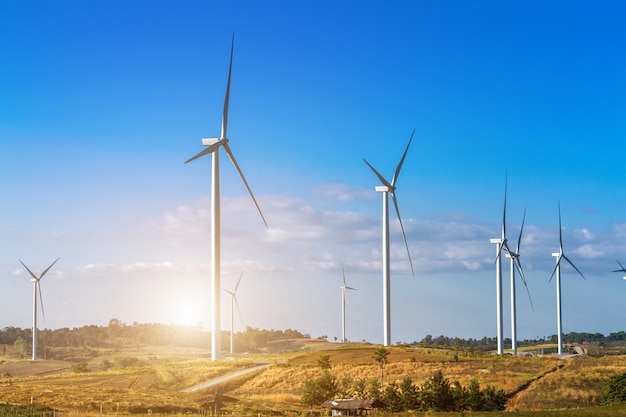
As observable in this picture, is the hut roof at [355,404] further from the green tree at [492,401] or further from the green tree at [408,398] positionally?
the green tree at [492,401]

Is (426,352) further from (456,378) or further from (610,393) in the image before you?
(610,393)

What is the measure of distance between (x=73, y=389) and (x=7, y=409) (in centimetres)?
2143

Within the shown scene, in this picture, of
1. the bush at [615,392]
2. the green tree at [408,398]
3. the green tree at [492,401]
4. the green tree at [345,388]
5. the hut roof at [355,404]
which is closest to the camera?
the hut roof at [355,404]

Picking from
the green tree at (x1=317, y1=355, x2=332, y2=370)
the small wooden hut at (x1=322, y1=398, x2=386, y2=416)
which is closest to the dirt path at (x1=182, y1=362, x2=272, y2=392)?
the green tree at (x1=317, y1=355, x2=332, y2=370)

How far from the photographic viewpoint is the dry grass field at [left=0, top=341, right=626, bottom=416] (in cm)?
8938

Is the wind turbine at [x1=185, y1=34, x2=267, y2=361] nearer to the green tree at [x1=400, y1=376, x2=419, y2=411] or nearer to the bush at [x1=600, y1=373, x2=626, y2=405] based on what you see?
the green tree at [x1=400, y1=376, x2=419, y2=411]

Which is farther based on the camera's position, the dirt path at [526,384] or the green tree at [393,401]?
the dirt path at [526,384]

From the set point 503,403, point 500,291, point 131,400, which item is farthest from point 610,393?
point 500,291

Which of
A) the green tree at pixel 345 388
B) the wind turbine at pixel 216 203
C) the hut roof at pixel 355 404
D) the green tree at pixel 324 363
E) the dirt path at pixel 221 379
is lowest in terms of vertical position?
the dirt path at pixel 221 379

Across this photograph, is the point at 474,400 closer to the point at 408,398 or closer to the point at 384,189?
the point at 408,398

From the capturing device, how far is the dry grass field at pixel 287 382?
293 feet

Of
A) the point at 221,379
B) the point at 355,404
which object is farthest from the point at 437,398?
the point at 221,379

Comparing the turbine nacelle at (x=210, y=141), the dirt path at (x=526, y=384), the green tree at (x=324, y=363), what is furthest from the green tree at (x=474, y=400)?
the turbine nacelle at (x=210, y=141)

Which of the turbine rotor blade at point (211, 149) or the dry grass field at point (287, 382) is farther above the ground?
the turbine rotor blade at point (211, 149)
